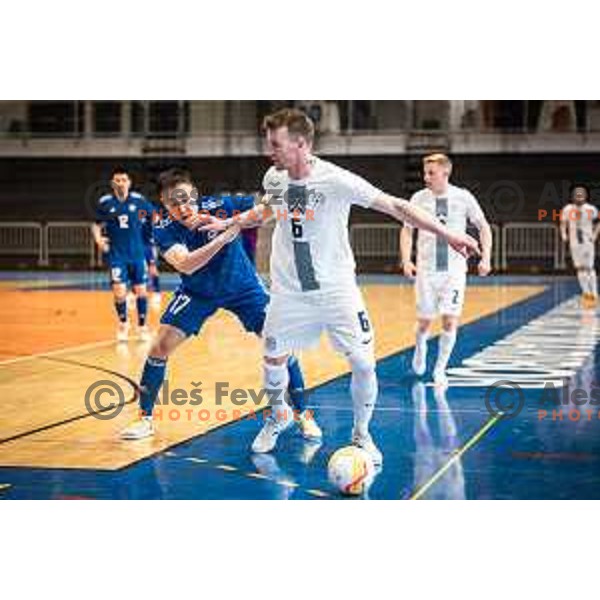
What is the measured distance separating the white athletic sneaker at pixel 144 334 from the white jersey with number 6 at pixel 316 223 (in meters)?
7.79

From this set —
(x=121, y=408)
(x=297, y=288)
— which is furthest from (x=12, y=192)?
(x=297, y=288)

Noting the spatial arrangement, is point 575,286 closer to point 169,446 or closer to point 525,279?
point 525,279

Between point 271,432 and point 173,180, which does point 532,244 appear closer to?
point 271,432

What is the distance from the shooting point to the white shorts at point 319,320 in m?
6.57

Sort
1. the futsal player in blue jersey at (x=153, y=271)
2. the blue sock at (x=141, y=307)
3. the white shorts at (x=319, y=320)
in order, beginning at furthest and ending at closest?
the futsal player in blue jersey at (x=153, y=271) → the blue sock at (x=141, y=307) → the white shorts at (x=319, y=320)

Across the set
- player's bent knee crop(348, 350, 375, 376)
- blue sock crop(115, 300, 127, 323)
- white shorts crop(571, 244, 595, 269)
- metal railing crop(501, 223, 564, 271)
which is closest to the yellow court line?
player's bent knee crop(348, 350, 375, 376)

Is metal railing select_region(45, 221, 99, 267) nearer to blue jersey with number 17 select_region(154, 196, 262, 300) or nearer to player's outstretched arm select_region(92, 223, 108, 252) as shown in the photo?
player's outstretched arm select_region(92, 223, 108, 252)

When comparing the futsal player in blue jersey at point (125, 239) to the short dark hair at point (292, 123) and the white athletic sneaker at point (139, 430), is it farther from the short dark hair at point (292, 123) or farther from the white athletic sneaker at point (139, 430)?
the short dark hair at point (292, 123)

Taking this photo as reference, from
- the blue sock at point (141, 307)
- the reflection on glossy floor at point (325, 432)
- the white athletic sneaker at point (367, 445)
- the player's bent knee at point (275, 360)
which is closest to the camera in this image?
the reflection on glossy floor at point (325, 432)

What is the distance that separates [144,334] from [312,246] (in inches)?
327

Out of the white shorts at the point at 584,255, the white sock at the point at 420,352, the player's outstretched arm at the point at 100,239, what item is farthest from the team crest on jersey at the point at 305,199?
the white shorts at the point at 584,255


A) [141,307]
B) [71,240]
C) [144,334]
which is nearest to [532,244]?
[71,240]

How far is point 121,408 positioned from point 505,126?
17617mm

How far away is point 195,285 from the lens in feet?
24.8
